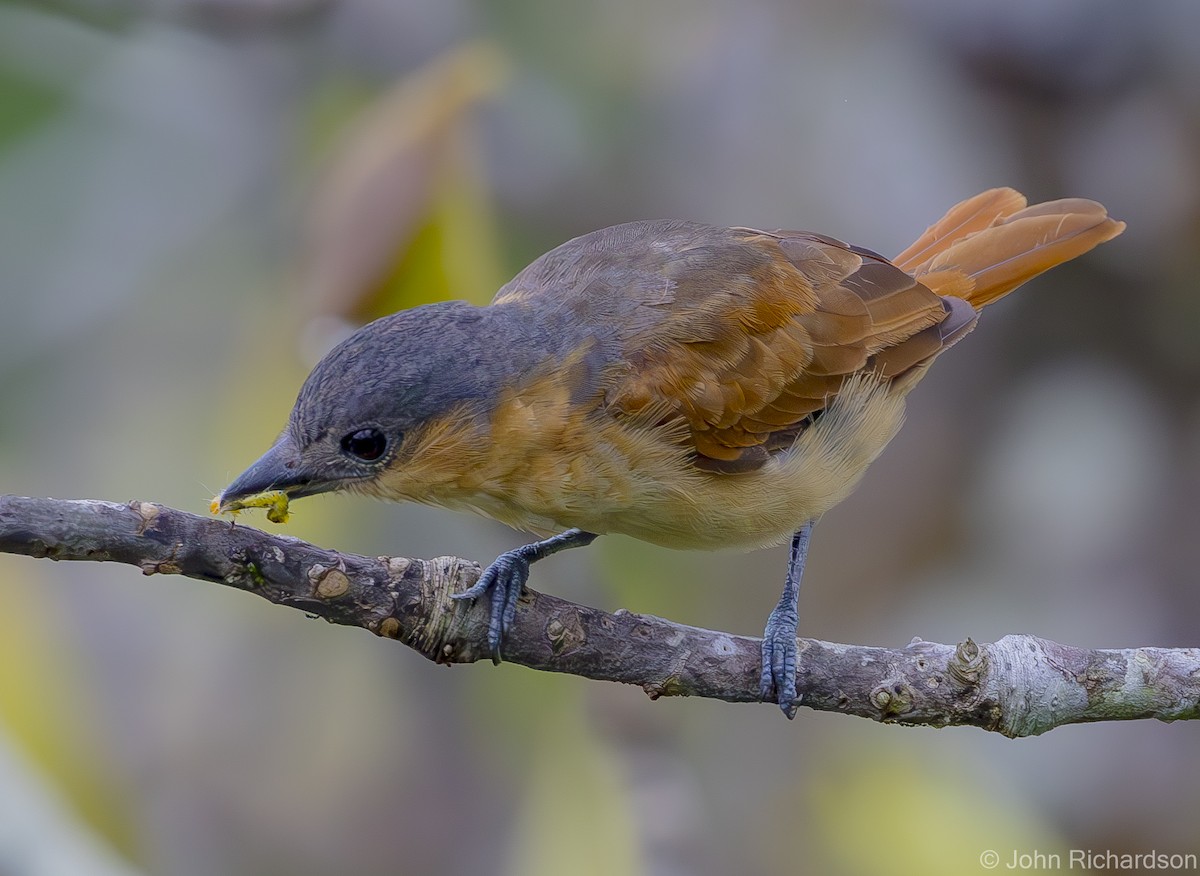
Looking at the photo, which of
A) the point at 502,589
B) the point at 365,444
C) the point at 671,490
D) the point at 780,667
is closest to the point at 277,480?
the point at 365,444

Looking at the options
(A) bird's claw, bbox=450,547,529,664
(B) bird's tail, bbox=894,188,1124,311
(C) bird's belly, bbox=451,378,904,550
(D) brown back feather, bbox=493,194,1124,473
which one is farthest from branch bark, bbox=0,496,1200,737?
(B) bird's tail, bbox=894,188,1124,311

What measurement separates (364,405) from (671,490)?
751mm

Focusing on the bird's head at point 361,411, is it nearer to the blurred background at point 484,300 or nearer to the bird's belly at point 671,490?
the bird's belly at point 671,490

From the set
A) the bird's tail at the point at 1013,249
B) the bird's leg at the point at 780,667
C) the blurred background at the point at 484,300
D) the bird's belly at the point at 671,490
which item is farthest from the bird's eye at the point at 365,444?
the bird's tail at the point at 1013,249

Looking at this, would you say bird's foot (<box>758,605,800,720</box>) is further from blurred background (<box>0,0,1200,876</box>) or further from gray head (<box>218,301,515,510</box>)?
gray head (<box>218,301,515,510</box>)

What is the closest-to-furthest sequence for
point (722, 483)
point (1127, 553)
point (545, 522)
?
1. point (545, 522)
2. point (722, 483)
3. point (1127, 553)

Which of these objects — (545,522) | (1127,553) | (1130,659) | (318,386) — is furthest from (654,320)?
(1127,553)

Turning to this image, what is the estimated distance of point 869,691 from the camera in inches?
105

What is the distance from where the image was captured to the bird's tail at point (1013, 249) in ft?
12.5

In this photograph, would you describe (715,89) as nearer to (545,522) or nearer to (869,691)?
(545,522)

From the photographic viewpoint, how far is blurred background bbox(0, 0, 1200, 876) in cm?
326

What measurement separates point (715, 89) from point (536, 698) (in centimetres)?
276

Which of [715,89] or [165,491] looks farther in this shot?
[715,89]

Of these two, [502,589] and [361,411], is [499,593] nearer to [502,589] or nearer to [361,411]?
[502,589]
